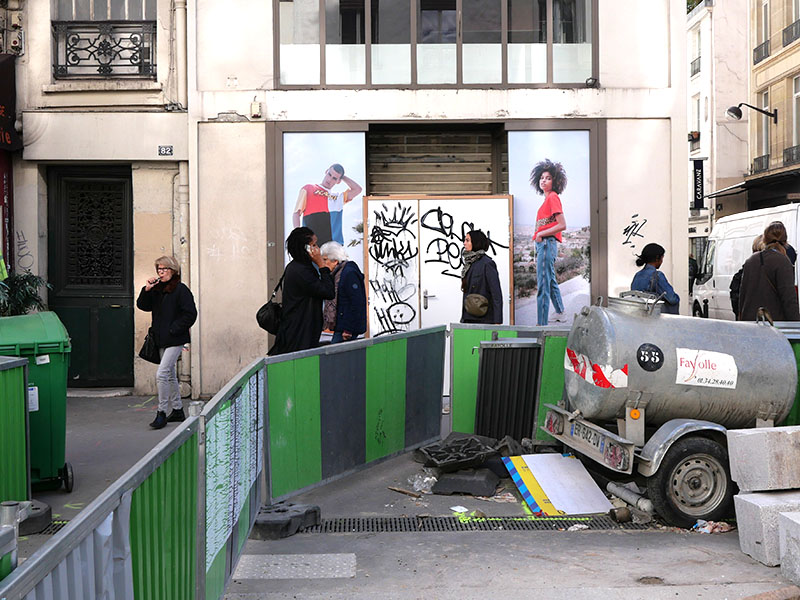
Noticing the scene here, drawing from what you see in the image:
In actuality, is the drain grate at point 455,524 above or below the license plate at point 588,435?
below

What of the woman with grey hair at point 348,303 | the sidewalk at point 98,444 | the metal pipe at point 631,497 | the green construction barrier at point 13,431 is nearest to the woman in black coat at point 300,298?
the woman with grey hair at point 348,303

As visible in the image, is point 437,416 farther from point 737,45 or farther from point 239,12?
point 737,45

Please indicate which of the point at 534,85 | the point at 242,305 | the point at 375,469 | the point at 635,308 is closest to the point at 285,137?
the point at 242,305

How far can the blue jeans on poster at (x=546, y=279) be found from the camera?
484 inches

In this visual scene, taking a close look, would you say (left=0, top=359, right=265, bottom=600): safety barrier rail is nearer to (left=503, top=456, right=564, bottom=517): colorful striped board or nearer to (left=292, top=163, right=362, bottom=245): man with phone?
(left=503, top=456, right=564, bottom=517): colorful striped board

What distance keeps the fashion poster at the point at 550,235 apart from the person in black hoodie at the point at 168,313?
4398 mm

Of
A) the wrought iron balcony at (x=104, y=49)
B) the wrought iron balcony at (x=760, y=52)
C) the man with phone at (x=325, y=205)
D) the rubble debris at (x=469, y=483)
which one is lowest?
the rubble debris at (x=469, y=483)

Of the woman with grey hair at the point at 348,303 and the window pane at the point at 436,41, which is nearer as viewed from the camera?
the woman with grey hair at the point at 348,303

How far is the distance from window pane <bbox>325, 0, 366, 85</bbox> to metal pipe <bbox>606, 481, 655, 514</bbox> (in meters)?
7.08

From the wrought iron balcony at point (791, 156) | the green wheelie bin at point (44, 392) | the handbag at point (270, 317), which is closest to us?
the green wheelie bin at point (44, 392)

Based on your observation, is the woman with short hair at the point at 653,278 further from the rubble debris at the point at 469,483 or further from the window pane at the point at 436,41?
the window pane at the point at 436,41

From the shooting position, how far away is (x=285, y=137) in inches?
483

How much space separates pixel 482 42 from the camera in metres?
12.6

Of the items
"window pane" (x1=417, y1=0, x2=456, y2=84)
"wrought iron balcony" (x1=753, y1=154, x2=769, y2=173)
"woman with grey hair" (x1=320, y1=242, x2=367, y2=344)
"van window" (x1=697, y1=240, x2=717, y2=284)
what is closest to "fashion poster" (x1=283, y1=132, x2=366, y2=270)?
"window pane" (x1=417, y1=0, x2=456, y2=84)
